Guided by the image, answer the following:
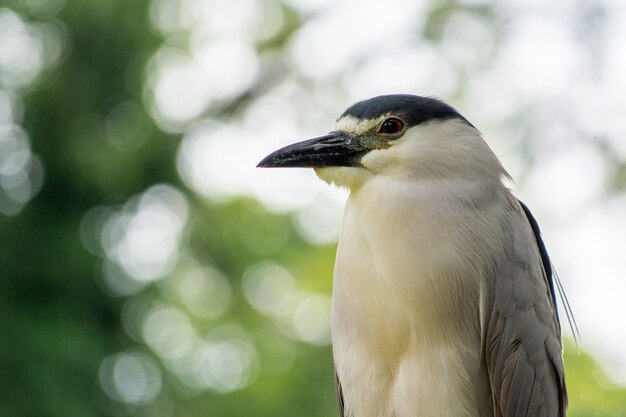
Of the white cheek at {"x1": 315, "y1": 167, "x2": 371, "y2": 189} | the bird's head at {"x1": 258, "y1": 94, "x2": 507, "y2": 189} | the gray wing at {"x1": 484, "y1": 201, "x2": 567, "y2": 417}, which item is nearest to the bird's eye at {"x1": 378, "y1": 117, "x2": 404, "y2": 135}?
the bird's head at {"x1": 258, "y1": 94, "x2": 507, "y2": 189}

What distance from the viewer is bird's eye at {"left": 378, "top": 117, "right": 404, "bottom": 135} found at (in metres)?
2.43

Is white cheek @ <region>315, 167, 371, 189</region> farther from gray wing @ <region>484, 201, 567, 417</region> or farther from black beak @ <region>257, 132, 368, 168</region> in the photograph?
gray wing @ <region>484, 201, 567, 417</region>

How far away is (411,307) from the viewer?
2.28 m

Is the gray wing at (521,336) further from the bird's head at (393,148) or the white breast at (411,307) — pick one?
the bird's head at (393,148)

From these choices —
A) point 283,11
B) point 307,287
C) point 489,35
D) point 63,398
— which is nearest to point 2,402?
point 63,398

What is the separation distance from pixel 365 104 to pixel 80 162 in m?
3.88

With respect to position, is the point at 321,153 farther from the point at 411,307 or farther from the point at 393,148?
the point at 411,307

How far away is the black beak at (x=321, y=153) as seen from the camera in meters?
2.36

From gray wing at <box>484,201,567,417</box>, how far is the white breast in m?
0.04

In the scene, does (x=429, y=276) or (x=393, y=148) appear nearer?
(x=429, y=276)

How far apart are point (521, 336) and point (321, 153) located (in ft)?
2.20

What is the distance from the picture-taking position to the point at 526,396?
2.32 meters

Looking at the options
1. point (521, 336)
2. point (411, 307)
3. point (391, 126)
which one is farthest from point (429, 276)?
point (391, 126)

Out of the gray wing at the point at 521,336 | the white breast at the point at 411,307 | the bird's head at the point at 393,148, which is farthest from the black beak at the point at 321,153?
the gray wing at the point at 521,336
